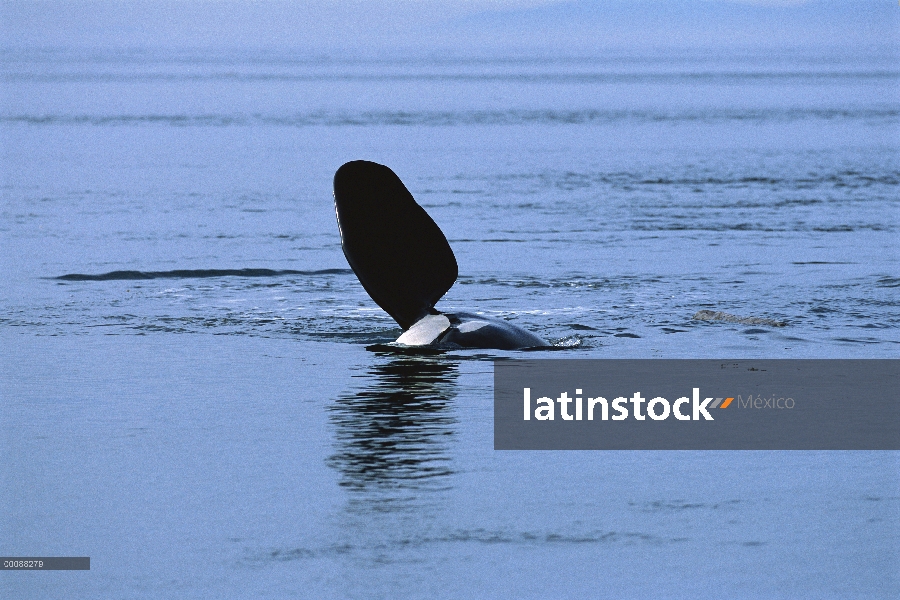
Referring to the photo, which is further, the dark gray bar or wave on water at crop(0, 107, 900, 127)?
wave on water at crop(0, 107, 900, 127)

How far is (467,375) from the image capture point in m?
11.9

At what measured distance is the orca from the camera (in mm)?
12156

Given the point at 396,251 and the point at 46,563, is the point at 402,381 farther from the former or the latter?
the point at 46,563

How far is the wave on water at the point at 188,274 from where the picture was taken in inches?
693

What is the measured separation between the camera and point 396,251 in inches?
484

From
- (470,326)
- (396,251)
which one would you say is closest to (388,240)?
(396,251)

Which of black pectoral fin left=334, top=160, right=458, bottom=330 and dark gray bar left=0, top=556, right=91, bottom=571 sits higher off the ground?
black pectoral fin left=334, top=160, right=458, bottom=330

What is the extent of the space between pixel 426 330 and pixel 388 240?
935mm

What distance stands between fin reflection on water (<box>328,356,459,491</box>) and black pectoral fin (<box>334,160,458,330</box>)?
650mm
